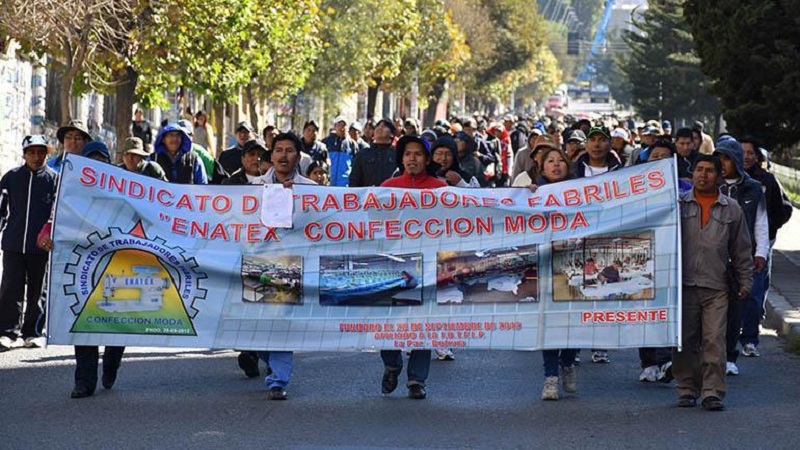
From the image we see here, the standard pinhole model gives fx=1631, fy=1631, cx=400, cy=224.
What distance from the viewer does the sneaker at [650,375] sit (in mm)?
11227

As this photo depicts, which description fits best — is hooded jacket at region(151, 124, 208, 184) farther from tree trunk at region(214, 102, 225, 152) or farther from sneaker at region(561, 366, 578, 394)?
tree trunk at region(214, 102, 225, 152)

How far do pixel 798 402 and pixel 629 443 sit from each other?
2.14m

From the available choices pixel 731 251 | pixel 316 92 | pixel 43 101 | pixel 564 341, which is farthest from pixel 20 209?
pixel 316 92

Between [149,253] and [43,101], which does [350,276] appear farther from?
[43,101]

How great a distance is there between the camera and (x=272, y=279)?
33.3 ft

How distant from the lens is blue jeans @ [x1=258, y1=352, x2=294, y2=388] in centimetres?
1003

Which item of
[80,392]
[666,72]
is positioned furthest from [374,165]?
[666,72]

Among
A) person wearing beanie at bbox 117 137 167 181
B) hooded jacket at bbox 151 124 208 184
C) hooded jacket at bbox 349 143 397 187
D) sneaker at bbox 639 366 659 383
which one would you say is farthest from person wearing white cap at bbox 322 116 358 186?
sneaker at bbox 639 366 659 383

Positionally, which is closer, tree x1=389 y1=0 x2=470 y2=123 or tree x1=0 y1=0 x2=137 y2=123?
tree x1=0 y1=0 x2=137 y2=123

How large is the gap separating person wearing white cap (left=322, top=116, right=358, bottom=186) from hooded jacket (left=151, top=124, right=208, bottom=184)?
9.33 meters

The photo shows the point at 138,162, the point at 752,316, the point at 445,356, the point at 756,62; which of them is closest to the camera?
the point at 138,162

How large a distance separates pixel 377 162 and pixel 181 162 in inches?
143

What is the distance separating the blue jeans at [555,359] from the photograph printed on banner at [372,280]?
34.9 inches

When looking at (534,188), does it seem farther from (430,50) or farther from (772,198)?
(430,50)
